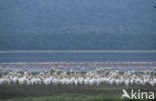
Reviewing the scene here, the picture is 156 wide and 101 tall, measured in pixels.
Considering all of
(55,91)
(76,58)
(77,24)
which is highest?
(77,24)

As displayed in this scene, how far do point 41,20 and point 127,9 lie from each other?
5.55m

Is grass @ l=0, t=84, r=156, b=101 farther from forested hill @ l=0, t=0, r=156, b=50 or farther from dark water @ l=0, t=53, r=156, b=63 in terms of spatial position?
forested hill @ l=0, t=0, r=156, b=50

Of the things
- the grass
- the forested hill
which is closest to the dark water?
the forested hill

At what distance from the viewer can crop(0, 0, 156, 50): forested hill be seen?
71.8 ft

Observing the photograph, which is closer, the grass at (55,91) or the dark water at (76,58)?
the grass at (55,91)

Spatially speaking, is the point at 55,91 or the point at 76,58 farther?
the point at 76,58

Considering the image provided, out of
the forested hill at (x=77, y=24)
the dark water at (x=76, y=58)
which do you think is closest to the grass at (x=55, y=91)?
the dark water at (x=76, y=58)

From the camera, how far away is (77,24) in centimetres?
2258

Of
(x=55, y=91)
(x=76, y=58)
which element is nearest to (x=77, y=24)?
(x=76, y=58)

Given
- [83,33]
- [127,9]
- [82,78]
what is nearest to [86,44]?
[83,33]

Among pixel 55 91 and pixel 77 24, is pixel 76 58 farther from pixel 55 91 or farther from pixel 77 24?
pixel 55 91

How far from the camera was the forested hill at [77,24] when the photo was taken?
2189 centimetres

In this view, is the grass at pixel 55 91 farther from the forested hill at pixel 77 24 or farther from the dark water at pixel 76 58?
the forested hill at pixel 77 24

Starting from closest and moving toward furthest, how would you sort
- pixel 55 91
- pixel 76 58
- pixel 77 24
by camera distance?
pixel 55 91 < pixel 76 58 < pixel 77 24
